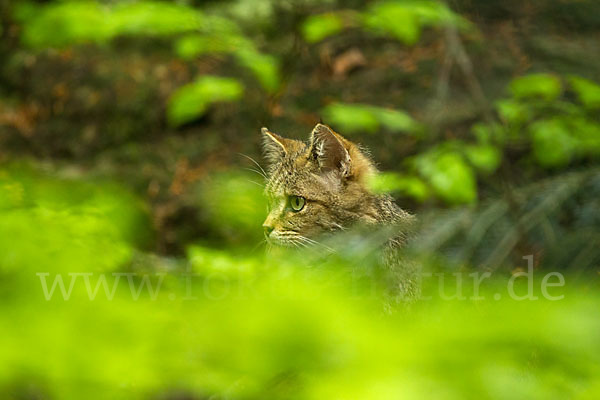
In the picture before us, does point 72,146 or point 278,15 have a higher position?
point 278,15

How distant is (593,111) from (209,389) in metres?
3.86

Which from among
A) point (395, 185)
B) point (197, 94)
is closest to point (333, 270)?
point (395, 185)

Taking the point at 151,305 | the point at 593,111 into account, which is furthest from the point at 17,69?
the point at 151,305

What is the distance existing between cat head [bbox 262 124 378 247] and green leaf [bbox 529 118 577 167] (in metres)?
1.48

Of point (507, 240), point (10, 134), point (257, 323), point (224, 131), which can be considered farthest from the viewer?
point (10, 134)

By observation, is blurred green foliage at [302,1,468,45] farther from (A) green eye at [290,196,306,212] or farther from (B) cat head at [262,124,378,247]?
(A) green eye at [290,196,306,212]

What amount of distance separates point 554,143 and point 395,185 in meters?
1.10

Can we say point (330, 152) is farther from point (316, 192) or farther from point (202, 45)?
point (202, 45)

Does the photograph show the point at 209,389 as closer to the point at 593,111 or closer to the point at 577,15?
the point at 593,111

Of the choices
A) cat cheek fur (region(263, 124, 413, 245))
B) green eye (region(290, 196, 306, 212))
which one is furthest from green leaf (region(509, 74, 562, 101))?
green eye (region(290, 196, 306, 212))

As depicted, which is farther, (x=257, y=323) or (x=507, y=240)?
(x=507, y=240)

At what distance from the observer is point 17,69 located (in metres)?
9.73

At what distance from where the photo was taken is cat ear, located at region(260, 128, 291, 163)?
281 cm

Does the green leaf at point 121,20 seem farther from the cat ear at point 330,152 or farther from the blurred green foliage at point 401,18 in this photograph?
the cat ear at point 330,152
